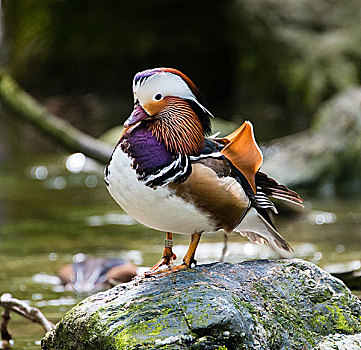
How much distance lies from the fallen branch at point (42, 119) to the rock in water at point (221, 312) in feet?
8.94

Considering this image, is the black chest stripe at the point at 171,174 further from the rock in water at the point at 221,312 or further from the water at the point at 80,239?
the water at the point at 80,239

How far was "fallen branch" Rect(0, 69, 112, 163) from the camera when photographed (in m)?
5.80

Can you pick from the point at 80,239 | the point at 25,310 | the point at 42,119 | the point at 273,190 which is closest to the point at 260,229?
the point at 273,190

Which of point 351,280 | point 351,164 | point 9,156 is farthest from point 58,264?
point 9,156

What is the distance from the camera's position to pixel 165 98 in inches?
128

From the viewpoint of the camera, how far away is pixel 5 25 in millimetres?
19641

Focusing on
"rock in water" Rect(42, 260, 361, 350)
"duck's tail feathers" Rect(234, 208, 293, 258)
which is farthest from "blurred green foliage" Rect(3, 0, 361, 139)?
"rock in water" Rect(42, 260, 361, 350)

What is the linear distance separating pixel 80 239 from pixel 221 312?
5.37 metres

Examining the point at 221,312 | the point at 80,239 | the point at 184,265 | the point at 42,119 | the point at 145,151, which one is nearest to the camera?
the point at 221,312

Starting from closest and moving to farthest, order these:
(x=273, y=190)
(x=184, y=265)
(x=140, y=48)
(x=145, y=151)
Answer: (x=145, y=151), (x=184, y=265), (x=273, y=190), (x=140, y=48)

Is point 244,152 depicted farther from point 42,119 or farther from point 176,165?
point 42,119

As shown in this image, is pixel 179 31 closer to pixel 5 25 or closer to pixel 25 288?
pixel 5 25

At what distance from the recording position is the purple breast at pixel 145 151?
3131 millimetres

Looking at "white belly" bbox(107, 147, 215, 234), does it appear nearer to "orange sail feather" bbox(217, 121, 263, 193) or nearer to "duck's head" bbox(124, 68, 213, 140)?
"duck's head" bbox(124, 68, 213, 140)
